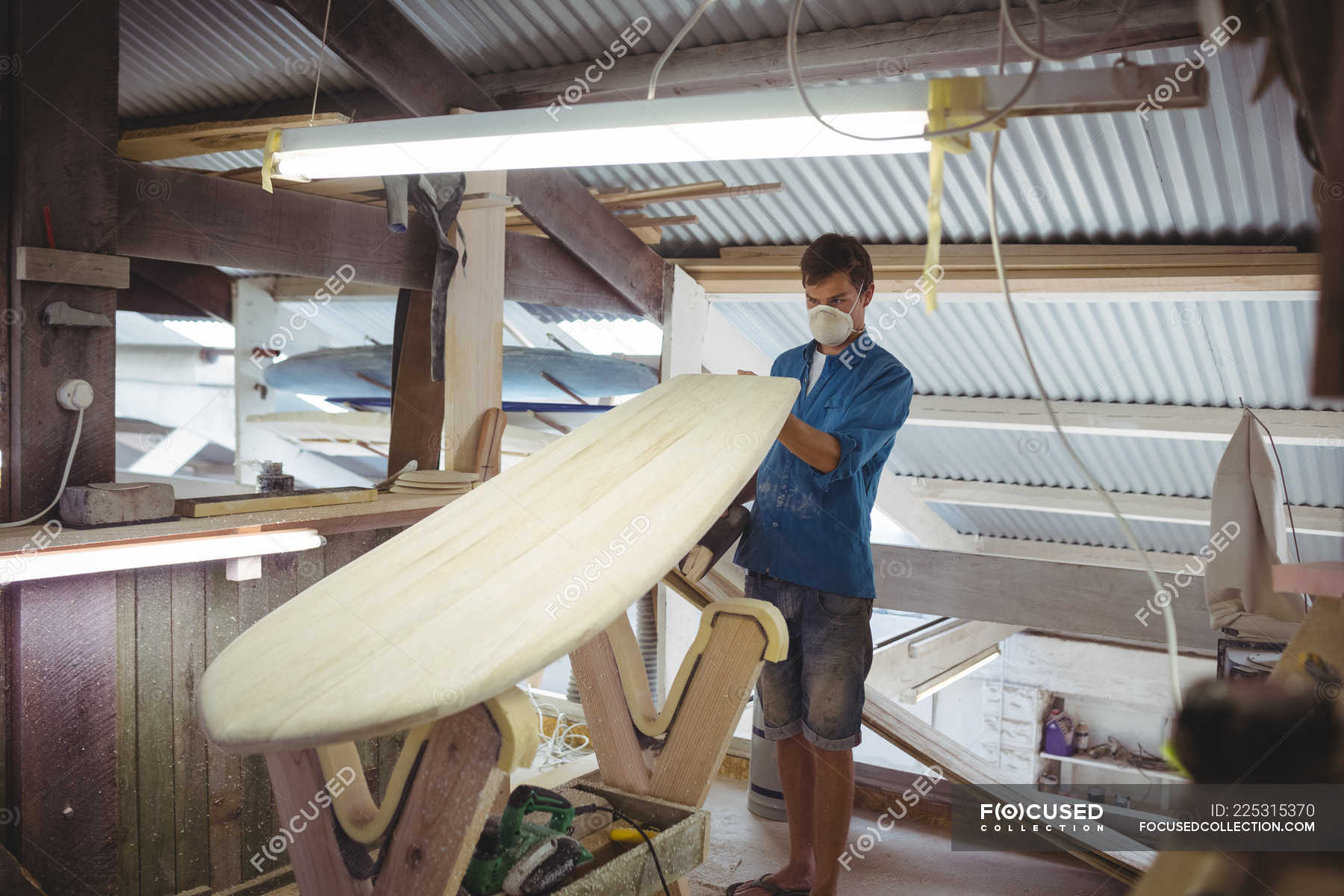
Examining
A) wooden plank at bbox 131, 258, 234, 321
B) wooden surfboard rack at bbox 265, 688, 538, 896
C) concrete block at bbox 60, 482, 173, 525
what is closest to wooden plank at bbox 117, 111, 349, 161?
concrete block at bbox 60, 482, 173, 525

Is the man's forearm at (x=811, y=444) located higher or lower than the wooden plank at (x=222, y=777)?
higher

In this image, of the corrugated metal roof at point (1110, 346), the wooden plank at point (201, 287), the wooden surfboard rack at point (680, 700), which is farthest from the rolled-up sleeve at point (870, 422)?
the wooden plank at point (201, 287)

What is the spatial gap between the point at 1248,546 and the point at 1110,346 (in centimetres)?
153

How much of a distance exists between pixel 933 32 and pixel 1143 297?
1412 mm

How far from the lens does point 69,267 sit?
2439mm

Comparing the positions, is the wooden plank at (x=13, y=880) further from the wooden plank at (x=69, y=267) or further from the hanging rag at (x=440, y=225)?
the hanging rag at (x=440, y=225)

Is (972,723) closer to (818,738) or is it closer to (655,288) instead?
(655,288)

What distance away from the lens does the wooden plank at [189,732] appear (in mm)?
2557

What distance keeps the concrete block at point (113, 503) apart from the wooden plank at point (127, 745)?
15 cm

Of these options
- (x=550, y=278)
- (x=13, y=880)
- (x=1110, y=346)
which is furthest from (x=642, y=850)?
(x=1110, y=346)

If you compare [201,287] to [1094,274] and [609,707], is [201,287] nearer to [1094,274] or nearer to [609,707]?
[1094,274]

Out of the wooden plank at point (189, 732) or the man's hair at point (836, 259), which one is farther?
the wooden plank at point (189, 732)

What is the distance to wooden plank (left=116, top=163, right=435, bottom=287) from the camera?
273cm

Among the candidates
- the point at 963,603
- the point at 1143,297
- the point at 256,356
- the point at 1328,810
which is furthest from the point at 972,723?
the point at 1328,810
